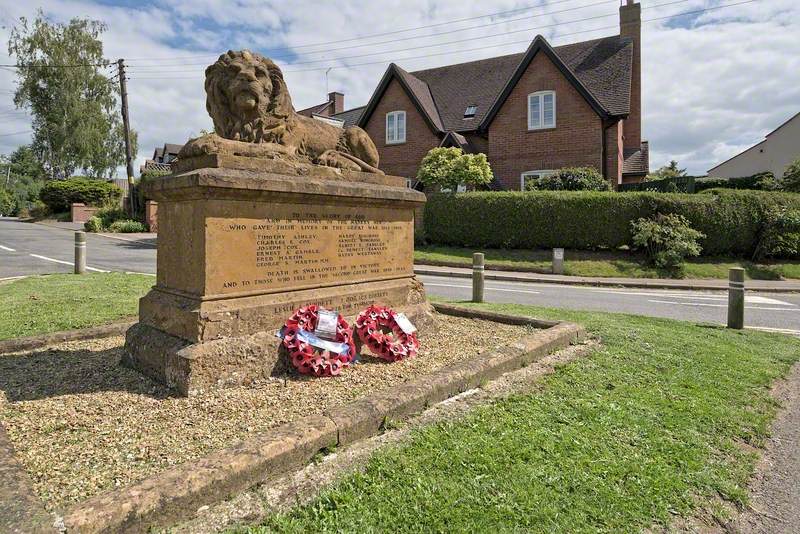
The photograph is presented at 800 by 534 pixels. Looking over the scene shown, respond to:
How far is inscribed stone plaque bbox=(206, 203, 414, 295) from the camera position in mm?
4043

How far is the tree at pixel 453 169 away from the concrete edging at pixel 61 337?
1765 cm

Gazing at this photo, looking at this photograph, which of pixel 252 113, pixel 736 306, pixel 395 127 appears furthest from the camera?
pixel 395 127

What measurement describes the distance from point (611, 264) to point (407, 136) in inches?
596

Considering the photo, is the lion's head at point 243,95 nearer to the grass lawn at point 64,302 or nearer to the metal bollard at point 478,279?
the grass lawn at point 64,302

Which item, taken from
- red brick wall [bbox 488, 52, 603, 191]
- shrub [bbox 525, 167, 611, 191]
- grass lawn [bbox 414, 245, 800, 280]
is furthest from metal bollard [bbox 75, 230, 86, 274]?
red brick wall [bbox 488, 52, 603, 191]

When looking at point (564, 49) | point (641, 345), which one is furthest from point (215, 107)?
point (564, 49)

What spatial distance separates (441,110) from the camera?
96.4 feet

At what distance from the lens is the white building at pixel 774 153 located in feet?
115

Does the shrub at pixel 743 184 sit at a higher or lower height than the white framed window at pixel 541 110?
lower

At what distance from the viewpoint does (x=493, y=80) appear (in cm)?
2977

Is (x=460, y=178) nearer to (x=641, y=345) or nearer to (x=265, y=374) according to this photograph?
(x=641, y=345)

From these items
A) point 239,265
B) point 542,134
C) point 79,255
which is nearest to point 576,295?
point 239,265

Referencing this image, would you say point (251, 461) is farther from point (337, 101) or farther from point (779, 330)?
point (337, 101)

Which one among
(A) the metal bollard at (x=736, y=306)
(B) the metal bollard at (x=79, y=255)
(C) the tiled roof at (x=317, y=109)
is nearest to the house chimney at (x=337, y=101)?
(C) the tiled roof at (x=317, y=109)
